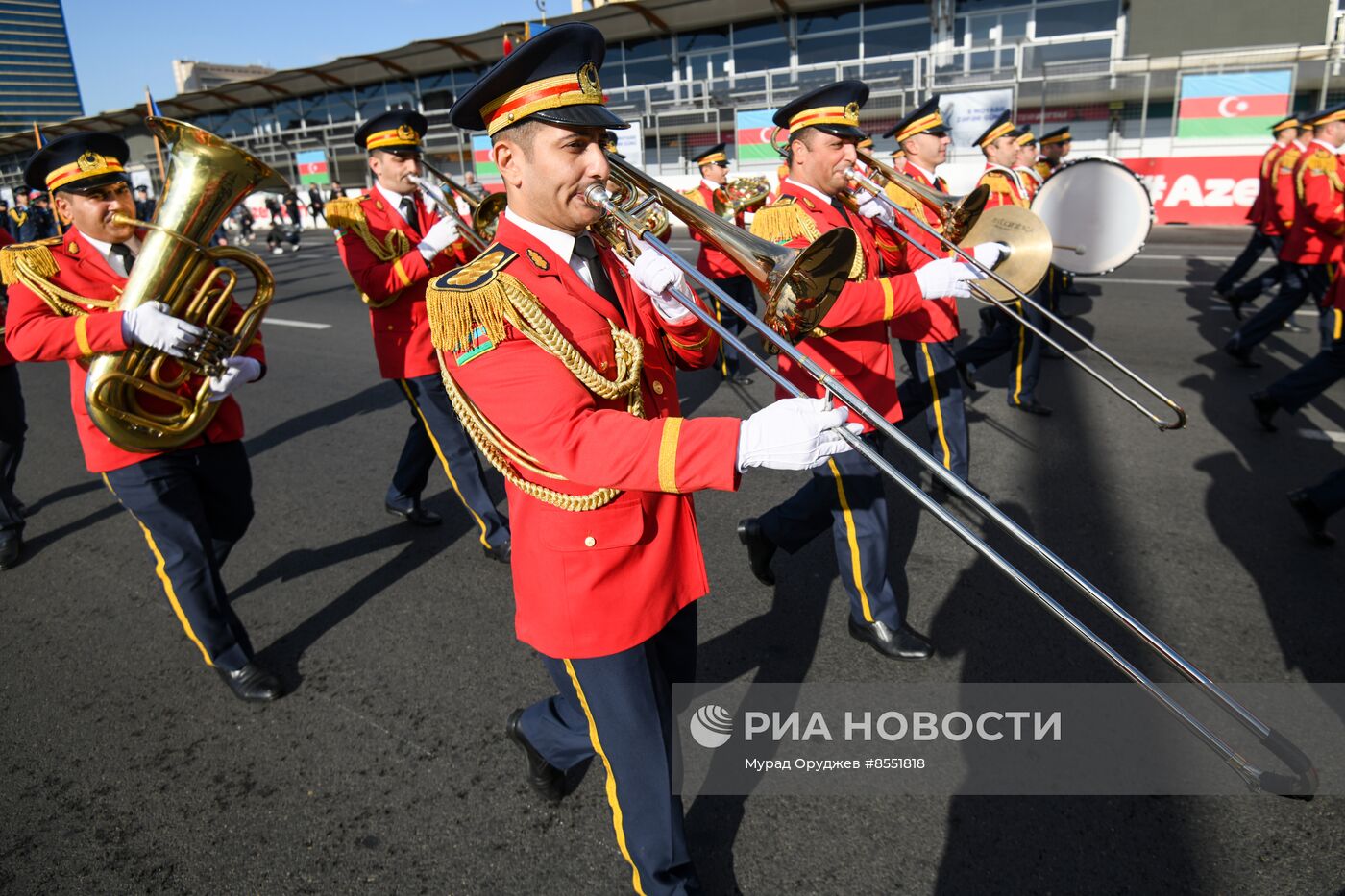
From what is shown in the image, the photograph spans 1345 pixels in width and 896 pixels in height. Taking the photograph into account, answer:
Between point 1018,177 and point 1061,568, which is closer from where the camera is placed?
point 1061,568

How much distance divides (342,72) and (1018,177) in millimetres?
33722

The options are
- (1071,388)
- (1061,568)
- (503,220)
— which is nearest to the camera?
(1061,568)

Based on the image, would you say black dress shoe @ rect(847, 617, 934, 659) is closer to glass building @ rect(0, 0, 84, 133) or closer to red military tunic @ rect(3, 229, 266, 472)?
red military tunic @ rect(3, 229, 266, 472)

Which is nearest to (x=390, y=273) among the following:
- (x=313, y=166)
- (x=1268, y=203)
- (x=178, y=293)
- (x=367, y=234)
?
(x=367, y=234)

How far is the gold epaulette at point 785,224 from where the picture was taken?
2951 mm

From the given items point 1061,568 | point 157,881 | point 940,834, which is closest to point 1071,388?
point 940,834

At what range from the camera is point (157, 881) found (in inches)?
90.8

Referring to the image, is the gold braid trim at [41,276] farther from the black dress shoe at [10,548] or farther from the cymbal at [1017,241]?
the cymbal at [1017,241]

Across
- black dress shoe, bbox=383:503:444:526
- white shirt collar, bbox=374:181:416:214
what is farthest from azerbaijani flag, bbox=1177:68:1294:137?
black dress shoe, bbox=383:503:444:526

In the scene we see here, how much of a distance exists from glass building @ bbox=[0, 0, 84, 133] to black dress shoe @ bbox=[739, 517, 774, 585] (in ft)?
500

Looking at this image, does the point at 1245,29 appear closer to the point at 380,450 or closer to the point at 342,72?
the point at 380,450

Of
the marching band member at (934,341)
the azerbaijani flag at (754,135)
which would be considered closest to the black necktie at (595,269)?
the marching band member at (934,341)

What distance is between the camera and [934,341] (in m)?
4.27

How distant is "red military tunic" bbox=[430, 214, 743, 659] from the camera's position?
62.2 inches
